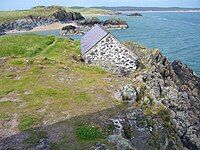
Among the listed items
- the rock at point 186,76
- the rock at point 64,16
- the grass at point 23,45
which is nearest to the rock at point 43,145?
the grass at point 23,45

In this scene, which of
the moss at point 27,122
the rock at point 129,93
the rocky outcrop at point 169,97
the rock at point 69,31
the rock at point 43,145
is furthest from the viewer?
the rock at point 69,31

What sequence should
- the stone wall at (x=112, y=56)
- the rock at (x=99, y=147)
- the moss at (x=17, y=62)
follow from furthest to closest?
the stone wall at (x=112, y=56)
the moss at (x=17, y=62)
the rock at (x=99, y=147)

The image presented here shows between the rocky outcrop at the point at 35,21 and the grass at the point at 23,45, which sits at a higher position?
the grass at the point at 23,45

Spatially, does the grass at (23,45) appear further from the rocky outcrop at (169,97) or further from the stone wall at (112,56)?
the rocky outcrop at (169,97)

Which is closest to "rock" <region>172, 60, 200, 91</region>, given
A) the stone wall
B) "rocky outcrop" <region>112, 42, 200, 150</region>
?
"rocky outcrop" <region>112, 42, 200, 150</region>

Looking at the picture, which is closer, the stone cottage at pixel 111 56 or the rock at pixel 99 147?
the rock at pixel 99 147

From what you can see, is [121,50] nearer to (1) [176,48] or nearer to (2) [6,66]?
(2) [6,66]

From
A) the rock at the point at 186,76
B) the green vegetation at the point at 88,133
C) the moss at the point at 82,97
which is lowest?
the rock at the point at 186,76

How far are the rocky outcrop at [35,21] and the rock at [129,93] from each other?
105 meters

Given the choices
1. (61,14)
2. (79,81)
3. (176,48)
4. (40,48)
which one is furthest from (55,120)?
(61,14)

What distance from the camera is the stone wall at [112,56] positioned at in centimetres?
3303

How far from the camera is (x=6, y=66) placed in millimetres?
31203

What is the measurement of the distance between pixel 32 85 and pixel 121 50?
9.98m

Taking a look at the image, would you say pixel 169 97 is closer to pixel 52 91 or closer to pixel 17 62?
pixel 52 91
